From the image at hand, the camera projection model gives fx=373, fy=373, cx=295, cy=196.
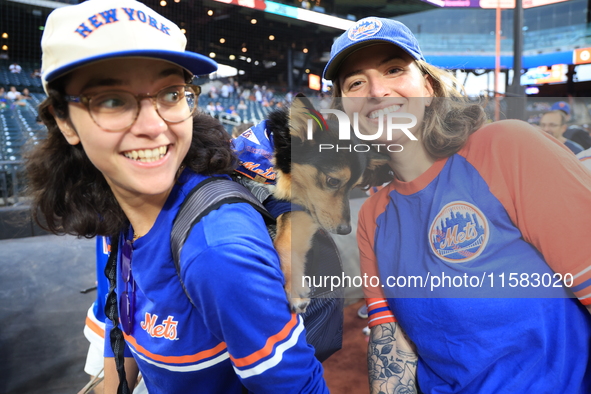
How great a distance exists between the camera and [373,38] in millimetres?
894

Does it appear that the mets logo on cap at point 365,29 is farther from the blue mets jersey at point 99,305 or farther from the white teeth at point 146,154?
the blue mets jersey at point 99,305

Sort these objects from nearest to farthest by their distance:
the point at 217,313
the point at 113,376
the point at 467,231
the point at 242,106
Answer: the point at 217,313 → the point at 467,231 → the point at 113,376 → the point at 242,106

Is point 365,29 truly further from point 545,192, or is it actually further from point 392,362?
point 392,362

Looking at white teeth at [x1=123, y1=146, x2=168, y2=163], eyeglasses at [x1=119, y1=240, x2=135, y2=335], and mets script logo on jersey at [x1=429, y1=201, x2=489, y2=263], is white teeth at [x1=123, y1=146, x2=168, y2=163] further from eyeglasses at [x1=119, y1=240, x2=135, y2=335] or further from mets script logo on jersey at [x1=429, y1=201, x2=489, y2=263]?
mets script logo on jersey at [x1=429, y1=201, x2=489, y2=263]

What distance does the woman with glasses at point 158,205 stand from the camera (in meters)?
0.68

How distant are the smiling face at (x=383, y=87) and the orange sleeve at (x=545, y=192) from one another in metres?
0.20

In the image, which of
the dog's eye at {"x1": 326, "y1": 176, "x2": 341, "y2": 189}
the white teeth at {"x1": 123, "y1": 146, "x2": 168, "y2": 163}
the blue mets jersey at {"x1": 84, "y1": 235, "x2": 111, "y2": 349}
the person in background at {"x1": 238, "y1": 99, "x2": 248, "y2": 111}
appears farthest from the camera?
the person in background at {"x1": 238, "y1": 99, "x2": 248, "y2": 111}

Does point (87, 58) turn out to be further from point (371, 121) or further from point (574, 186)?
point (574, 186)

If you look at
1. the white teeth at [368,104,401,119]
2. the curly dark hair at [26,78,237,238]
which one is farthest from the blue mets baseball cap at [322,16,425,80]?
the curly dark hair at [26,78,237,238]

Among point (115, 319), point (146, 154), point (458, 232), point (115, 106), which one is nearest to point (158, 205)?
point (146, 154)

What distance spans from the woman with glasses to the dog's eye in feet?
0.87

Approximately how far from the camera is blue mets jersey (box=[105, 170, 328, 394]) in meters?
0.66

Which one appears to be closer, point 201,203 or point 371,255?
point 201,203

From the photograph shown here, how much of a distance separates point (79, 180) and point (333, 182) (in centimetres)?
68
